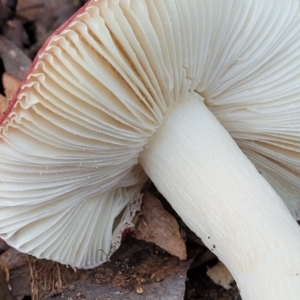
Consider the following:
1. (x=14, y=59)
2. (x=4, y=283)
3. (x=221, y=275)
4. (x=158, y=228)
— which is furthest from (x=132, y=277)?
(x=14, y=59)

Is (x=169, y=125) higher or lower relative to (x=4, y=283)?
higher

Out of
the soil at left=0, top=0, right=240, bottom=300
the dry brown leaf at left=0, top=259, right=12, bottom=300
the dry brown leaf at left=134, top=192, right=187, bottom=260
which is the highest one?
the dry brown leaf at left=134, top=192, right=187, bottom=260

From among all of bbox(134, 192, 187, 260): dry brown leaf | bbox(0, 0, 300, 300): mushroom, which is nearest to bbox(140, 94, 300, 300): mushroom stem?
bbox(0, 0, 300, 300): mushroom

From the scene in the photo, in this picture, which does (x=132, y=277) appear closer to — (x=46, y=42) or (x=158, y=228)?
(x=158, y=228)

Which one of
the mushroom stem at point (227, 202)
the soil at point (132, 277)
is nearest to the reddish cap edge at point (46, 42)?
the mushroom stem at point (227, 202)

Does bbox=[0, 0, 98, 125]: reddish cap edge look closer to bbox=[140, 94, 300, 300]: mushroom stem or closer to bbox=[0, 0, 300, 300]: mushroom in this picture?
bbox=[0, 0, 300, 300]: mushroom

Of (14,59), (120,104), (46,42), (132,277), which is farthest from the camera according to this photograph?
(14,59)
